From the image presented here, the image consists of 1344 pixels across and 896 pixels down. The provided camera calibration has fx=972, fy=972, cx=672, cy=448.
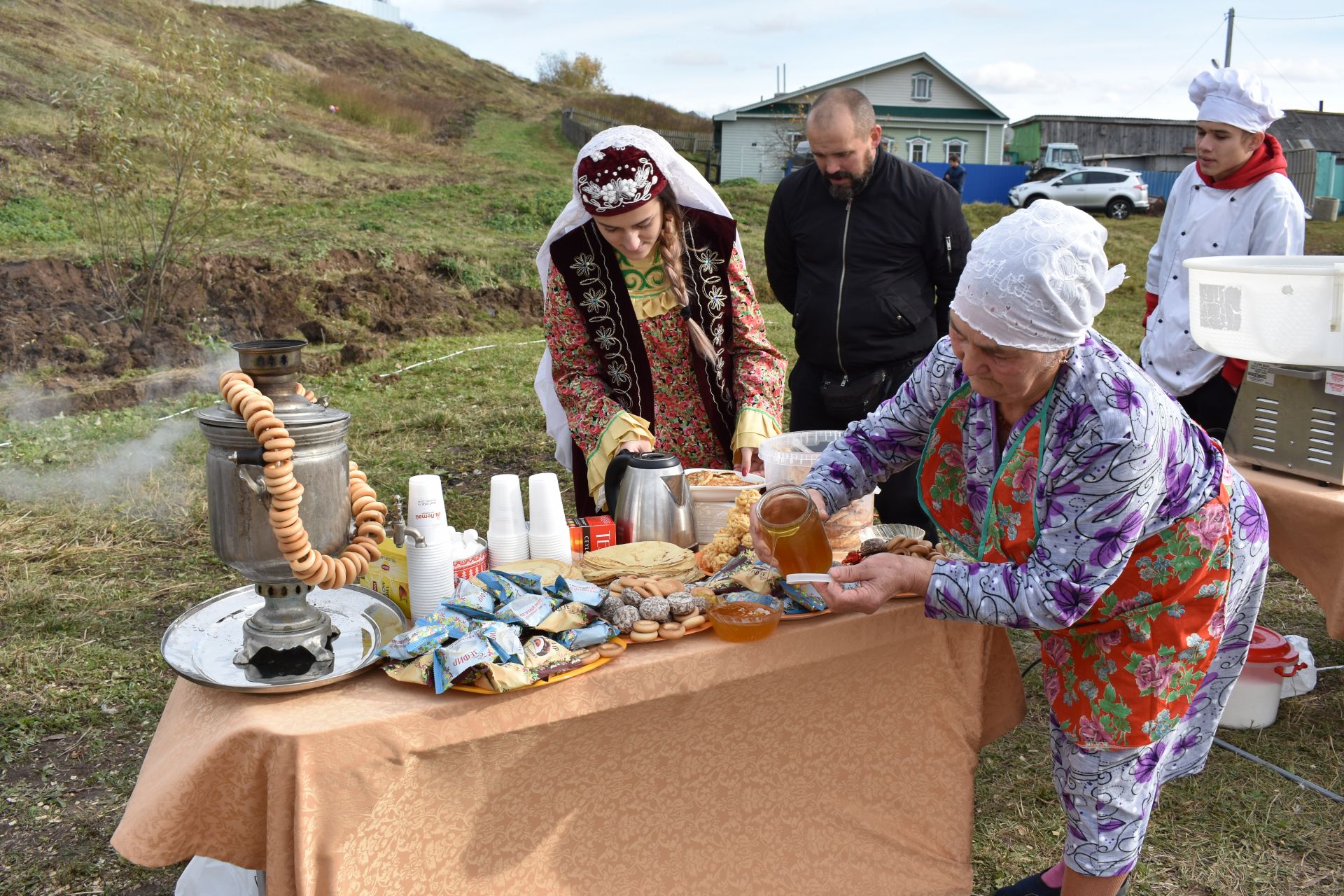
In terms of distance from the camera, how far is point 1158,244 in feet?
13.6

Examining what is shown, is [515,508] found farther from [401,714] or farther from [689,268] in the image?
[689,268]

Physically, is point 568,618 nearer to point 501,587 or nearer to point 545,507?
point 501,587

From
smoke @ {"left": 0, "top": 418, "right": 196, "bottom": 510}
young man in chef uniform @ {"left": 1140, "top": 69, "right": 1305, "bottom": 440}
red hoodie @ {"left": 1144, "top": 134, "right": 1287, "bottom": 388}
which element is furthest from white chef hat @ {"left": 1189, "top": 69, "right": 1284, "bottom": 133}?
smoke @ {"left": 0, "top": 418, "right": 196, "bottom": 510}

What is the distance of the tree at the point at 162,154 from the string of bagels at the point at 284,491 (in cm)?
850

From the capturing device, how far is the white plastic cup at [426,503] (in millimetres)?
1977

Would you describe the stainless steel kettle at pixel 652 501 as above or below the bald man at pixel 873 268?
below

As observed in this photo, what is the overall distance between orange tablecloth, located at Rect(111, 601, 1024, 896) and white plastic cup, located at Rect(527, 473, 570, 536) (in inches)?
16.4

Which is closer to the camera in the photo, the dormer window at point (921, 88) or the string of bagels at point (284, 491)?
the string of bagels at point (284, 491)

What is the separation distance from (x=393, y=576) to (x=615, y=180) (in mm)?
1139

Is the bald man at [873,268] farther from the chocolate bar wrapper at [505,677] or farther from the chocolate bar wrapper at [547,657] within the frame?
the chocolate bar wrapper at [505,677]

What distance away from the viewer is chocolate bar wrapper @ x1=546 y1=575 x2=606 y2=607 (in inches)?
79.7

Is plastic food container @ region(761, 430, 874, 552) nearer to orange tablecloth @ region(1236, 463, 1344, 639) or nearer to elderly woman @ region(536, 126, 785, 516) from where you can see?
elderly woman @ region(536, 126, 785, 516)

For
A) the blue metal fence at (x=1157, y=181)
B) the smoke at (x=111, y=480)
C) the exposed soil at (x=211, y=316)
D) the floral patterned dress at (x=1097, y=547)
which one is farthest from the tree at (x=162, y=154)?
the blue metal fence at (x=1157, y=181)

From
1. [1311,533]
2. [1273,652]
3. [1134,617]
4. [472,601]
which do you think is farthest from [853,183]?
[472,601]
